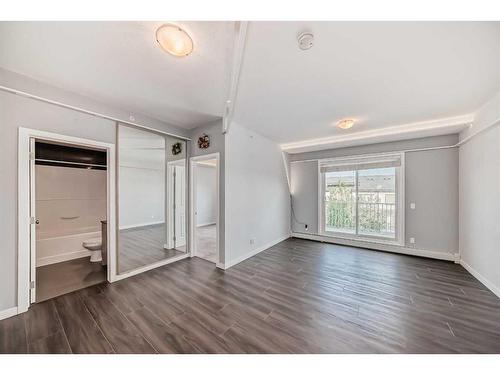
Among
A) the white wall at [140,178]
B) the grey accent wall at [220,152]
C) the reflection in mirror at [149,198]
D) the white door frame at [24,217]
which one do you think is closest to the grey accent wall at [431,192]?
the grey accent wall at [220,152]

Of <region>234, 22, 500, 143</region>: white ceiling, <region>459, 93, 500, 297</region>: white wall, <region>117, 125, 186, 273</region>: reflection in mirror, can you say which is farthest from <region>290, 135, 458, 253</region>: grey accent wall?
<region>117, 125, 186, 273</region>: reflection in mirror

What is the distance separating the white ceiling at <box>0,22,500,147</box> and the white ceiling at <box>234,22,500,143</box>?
10mm

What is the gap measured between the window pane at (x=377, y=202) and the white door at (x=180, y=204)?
14.2ft

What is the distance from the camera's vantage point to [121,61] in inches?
73.2

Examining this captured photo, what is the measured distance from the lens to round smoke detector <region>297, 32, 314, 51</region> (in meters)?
1.48

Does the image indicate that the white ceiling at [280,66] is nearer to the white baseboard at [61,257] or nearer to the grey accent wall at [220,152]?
the grey accent wall at [220,152]

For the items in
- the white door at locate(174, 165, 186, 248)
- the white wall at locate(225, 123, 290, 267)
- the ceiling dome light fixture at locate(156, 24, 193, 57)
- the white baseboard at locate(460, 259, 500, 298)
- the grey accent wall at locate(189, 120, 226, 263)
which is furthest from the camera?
the white door at locate(174, 165, 186, 248)

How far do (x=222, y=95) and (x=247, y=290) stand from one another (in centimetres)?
276

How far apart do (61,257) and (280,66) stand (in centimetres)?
512

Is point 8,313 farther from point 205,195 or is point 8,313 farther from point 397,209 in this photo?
point 397,209

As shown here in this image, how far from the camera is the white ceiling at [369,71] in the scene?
147 centimetres

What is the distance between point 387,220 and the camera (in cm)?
434

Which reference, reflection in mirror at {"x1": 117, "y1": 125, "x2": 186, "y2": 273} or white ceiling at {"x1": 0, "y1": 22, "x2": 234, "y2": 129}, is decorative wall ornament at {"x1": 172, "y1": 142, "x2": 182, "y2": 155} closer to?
reflection in mirror at {"x1": 117, "y1": 125, "x2": 186, "y2": 273}
